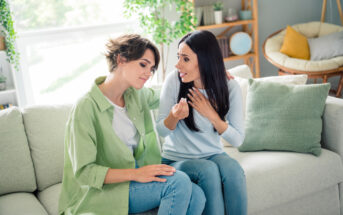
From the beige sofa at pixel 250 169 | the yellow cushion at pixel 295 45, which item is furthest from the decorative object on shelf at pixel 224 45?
the beige sofa at pixel 250 169

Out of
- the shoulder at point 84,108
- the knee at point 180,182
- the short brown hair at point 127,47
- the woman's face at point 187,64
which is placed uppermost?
the short brown hair at point 127,47

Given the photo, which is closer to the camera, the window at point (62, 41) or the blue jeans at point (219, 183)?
the blue jeans at point (219, 183)

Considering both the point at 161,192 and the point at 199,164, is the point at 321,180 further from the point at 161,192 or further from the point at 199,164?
the point at 161,192

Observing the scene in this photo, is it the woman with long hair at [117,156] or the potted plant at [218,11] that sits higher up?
the potted plant at [218,11]

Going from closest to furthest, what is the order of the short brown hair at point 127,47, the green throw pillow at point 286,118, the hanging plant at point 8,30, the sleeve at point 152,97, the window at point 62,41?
the short brown hair at point 127,47 → the sleeve at point 152,97 → the green throw pillow at point 286,118 → the hanging plant at point 8,30 → the window at point 62,41

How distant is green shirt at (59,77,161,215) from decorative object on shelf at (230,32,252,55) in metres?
2.63

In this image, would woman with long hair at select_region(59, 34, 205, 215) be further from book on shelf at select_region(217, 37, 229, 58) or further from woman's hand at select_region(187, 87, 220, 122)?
Answer: book on shelf at select_region(217, 37, 229, 58)

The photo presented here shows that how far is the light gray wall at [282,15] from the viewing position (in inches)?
177

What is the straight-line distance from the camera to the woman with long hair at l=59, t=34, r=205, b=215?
1.36 m

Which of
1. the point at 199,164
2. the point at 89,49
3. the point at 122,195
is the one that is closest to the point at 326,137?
the point at 199,164

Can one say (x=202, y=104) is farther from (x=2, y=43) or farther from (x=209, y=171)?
(x=2, y=43)

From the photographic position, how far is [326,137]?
1.99 metres

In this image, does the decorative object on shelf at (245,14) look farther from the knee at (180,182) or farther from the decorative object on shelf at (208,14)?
the knee at (180,182)

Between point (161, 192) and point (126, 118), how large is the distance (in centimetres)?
38
